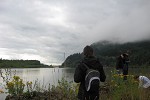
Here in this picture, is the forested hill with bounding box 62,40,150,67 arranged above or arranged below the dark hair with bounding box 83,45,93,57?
above

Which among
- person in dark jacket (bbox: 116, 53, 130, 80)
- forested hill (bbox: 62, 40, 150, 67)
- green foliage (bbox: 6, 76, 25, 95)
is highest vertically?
forested hill (bbox: 62, 40, 150, 67)

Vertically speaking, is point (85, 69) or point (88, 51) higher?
point (88, 51)

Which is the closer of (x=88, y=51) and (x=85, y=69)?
(x=85, y=69)

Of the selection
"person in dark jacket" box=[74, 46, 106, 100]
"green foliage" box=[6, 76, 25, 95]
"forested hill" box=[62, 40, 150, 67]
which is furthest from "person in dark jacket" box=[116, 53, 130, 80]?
"person in dark jacket" box=[74, 46, 106, 100]

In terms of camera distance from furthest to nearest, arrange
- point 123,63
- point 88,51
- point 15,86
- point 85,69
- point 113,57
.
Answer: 1. point 113,57
2. point 123,63
3. point 15,86
4. point 88,51
5. point 85,69

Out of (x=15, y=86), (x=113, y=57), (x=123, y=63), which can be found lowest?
(x=15, y=86)

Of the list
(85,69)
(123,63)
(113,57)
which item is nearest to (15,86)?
(85,69)

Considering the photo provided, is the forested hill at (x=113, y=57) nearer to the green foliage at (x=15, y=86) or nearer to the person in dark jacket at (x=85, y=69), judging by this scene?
the person in dark jacket at (x=85, y=69)

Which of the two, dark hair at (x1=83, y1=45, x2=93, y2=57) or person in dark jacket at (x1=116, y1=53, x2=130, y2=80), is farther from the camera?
person in dark jacket at (x1=116, y1=53, x2=130, y2=80)

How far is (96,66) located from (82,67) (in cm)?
29

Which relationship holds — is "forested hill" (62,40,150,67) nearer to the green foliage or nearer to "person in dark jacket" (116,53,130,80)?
"person in dark jacket" (116,53,130,80)

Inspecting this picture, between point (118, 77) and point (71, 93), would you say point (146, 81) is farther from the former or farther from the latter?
point (71, 93)

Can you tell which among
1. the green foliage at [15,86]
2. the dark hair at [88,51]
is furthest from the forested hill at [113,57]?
the green foliage at [15,86]

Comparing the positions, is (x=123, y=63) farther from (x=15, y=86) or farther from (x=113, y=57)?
(x=113, y=57)
